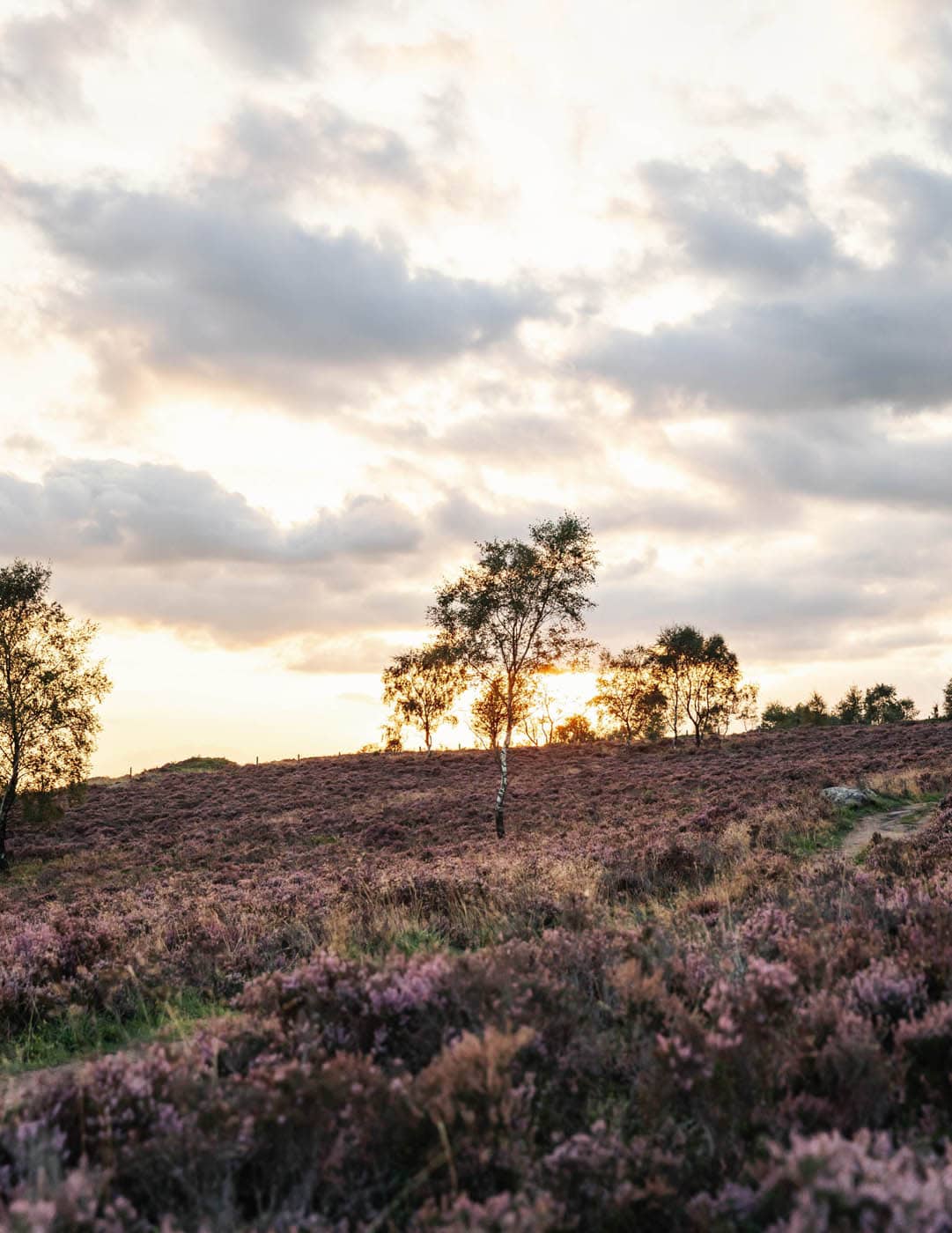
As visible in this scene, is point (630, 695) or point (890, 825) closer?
point (890, 825)

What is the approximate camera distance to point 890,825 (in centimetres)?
1925

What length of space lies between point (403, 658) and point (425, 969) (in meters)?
77.9

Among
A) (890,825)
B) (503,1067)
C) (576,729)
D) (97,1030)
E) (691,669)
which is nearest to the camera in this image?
(503,1067)

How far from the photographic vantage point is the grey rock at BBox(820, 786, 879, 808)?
893 inches

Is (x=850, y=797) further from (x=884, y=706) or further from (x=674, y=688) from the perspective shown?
(x=884, y=706)

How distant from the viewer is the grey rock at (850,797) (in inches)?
893

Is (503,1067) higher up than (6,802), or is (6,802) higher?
(503,1067)

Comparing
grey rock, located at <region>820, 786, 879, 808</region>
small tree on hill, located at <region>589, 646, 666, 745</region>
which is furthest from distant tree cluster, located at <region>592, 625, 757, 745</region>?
grey rock, located at <region>820, 786, 879, 808</region>

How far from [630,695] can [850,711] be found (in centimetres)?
2780

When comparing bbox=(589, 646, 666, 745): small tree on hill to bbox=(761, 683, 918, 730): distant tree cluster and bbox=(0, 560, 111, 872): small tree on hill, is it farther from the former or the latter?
bbox=(0, 560, 111, 872): small tree on hill

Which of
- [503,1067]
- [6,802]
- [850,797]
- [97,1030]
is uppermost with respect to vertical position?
[503,1067]

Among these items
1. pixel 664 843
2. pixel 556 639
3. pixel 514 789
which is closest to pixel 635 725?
pixel 514 789

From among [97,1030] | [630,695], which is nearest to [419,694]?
[630,695]

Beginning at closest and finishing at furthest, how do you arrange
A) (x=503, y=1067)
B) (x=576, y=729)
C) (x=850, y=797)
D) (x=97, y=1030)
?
(x=503, y=1067), (x=97, y=1030), (x=850, y=797), (x=576, y=729)
